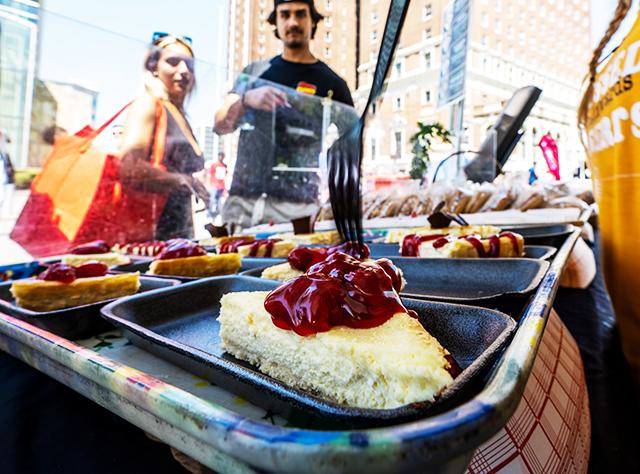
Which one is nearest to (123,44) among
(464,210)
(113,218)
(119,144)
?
(119,144)

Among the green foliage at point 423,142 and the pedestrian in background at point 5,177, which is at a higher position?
the green foliage at point 423,142

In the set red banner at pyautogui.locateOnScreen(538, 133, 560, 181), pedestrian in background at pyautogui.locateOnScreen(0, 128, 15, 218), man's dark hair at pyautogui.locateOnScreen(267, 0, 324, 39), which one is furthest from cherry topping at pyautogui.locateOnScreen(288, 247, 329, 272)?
red banner at pyautogui.locateOnScreen(538, 133, 560, 181)

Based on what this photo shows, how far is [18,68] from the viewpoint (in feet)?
7.52

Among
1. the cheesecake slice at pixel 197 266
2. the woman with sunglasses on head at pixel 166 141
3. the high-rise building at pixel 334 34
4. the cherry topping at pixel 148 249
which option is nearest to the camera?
the cheesecake slice at pixel 197 266

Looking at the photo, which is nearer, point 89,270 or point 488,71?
point 89,270

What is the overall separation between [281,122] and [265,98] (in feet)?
1.19

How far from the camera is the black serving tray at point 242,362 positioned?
439mm

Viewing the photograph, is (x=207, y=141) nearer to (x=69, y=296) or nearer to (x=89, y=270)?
(x=89, y=270)

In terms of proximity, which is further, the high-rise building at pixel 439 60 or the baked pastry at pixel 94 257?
the high-rise building at pixel 439 60

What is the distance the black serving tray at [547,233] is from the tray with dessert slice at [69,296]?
6.41 feet

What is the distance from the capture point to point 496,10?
28906 millimetres

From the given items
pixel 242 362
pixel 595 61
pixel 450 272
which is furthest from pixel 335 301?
pixel 595 61

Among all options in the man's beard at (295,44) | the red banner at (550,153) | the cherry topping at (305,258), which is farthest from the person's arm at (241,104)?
the red banner at (550,153)

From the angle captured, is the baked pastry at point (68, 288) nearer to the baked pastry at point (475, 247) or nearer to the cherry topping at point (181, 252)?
the cherry topping at point (181, 252)
